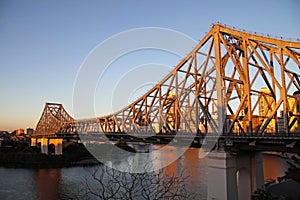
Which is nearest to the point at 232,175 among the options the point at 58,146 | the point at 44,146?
the point at 58,146

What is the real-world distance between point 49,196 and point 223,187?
13.4m

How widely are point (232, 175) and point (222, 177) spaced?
19.4 inches

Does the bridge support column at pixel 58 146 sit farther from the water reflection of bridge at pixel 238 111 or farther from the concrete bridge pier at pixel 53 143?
the water reflection of bridge at pixel 238 111

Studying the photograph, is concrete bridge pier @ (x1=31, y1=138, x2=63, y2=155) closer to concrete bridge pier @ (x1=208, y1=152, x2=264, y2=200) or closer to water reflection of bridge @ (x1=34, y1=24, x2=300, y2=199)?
water reflection of bridge @ (x1=34, y1=24, x2=300, y2=199)

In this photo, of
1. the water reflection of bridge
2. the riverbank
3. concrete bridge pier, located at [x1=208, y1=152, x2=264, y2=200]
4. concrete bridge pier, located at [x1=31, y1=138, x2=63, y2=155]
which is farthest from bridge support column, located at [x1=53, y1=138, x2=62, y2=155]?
concrete bridge pier, located at [x1=208, y1=152, x2=264, y2=200]

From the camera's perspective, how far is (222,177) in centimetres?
1186

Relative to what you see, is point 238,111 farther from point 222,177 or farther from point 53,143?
point 53,143

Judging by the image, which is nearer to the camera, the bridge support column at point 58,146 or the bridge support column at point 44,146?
the bridge support column at point 58,146

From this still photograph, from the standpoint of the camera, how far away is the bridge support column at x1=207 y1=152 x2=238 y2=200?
38.1 ft

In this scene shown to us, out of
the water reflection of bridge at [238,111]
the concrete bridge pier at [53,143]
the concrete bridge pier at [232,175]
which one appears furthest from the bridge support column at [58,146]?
the concrete bridge pier at [232,175]

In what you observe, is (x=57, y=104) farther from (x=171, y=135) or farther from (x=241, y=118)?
(x=241, y=118)

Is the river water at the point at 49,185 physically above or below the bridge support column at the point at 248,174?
below

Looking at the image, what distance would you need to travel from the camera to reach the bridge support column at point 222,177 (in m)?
11.6

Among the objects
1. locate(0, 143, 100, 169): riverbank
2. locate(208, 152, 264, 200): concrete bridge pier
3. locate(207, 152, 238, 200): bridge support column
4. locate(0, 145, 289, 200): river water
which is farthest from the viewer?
locate(0, 143, 100, 169): riverbank
